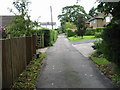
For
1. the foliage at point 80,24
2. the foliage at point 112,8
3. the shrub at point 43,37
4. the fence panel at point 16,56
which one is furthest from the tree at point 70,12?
the fence panel at point 16,56

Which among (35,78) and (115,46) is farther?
(35,78)

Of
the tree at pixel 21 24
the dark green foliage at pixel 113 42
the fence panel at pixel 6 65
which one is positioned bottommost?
the fence panel at pixel 6 65

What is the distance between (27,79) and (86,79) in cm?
223

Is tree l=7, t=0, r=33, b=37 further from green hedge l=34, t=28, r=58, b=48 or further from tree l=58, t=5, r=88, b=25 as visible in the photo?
tree l=58, t=5, r=88, b=25

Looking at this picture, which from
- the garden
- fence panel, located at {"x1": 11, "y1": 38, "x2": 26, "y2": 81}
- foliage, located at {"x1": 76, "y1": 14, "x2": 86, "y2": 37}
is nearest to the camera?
the garden

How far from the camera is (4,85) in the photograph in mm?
3672

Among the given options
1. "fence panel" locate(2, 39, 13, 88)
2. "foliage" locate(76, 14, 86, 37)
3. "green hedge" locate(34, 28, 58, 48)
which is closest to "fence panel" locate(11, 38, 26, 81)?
"fence panel" locate(2, 39, 13, 88)

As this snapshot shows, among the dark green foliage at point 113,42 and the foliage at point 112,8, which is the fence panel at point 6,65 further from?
the foliage at point 112,8

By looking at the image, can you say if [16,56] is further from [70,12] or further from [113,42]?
[70,12]

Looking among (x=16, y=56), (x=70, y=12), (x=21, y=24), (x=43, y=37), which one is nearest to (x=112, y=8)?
(x=16, y=56)

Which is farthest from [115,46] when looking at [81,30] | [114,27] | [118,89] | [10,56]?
[81,30]

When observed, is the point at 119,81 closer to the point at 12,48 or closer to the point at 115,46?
the point at 115,46

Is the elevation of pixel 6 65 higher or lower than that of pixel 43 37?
lower

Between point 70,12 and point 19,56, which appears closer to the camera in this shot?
point 19,56
